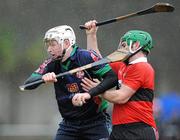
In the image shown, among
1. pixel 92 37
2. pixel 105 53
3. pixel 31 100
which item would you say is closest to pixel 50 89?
pixel 31 100

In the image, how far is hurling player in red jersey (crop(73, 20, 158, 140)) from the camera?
13.2 ft

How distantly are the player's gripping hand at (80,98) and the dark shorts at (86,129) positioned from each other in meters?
0.32

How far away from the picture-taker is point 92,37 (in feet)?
14.5

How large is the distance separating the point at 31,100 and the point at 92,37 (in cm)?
247

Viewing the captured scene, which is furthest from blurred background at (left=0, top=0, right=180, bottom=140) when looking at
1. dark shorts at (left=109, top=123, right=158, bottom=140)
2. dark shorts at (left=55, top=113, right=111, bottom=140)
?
dark shorts at (left=109, top=123, right=158, bottom=140)

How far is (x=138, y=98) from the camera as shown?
4.08 metres

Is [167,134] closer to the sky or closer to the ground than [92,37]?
closer to the ground

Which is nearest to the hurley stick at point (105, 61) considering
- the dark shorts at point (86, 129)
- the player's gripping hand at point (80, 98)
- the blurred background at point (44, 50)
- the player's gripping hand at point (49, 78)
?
the player's gripping hand at point (49, 78)

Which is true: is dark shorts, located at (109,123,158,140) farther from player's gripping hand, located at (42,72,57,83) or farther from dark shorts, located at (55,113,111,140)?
player's gripping hand, located at (42,72,57,83)

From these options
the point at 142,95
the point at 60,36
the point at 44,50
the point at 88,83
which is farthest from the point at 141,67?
the point at 44,50

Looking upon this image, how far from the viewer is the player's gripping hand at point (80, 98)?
155 inches

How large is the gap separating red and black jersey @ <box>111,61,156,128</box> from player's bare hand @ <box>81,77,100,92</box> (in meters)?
0.15

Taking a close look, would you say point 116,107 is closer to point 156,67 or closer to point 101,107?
point 101,107

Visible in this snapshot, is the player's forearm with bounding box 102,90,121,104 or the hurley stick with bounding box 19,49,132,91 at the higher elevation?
the hurley stick with bounding box 19,49,132,91
